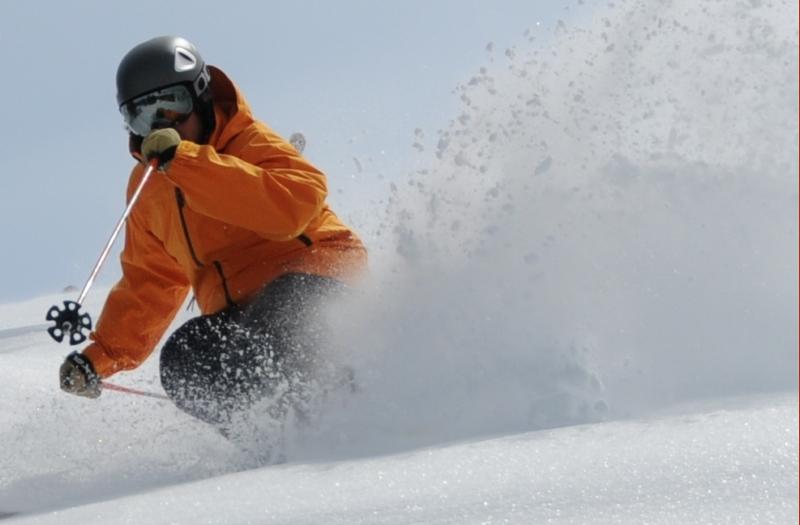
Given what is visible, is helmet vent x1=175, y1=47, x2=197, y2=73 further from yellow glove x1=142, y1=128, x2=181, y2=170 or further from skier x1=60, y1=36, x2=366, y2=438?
yellow glove x1=142, y1=128, x2=181, y2=170

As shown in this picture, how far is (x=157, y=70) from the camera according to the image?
5.40m

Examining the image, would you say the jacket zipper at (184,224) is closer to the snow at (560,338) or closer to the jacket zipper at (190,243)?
the jacket zipper at (190,243)

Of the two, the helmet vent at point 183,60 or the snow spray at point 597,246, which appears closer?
the snow spray at point 597,246

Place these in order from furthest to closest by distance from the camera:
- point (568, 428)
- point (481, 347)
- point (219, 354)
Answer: point (219, 354), point (481, 347), point (568, 428)

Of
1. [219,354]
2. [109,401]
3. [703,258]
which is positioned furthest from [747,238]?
[109,401]

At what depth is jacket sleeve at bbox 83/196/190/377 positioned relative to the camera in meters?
5.68

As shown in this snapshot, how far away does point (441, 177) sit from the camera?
591cm

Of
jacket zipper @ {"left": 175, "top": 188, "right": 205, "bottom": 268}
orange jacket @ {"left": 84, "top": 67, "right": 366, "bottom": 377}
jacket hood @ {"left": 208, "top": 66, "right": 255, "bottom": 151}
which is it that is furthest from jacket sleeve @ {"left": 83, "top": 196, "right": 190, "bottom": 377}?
jacket hood @ {"left": 208, "top": 66, "right": 255, "bottom": 151}

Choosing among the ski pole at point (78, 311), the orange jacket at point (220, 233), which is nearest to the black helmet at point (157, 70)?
the orange jacket at point (220, 233)

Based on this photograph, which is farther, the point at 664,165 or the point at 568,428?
the point at 664,165

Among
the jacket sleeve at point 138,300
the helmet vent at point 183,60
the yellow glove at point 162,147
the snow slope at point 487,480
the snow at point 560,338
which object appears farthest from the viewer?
the jacket sleeve at point 138,300

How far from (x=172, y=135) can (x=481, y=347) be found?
132 cm

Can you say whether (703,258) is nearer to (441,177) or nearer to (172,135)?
(441,177)

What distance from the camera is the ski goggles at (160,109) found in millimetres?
5410
